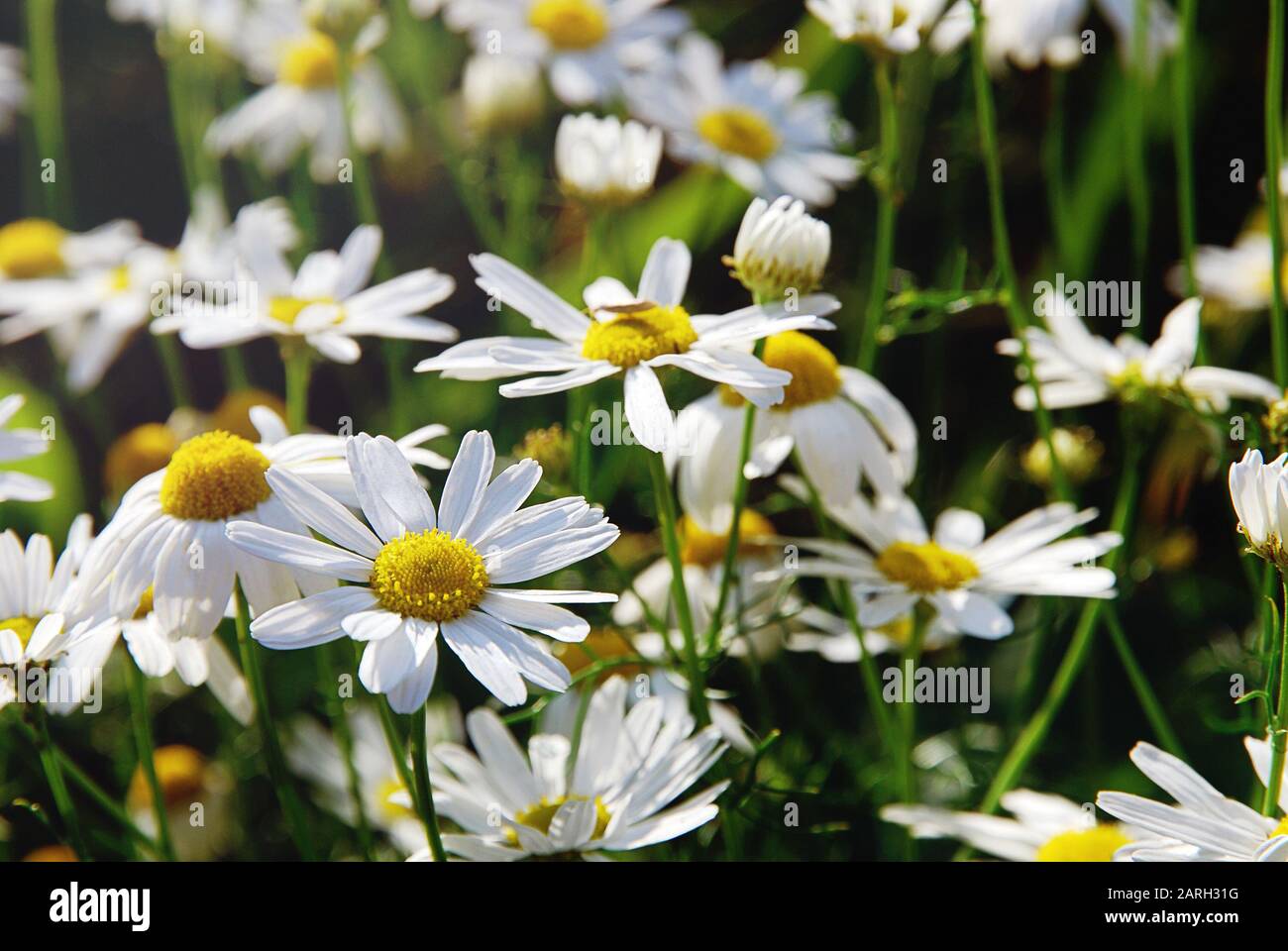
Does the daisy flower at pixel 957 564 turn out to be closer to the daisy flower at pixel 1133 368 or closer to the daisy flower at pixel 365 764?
the daisy flower at pixel 1133 368

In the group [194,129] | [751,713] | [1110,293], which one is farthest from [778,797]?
[194,129]

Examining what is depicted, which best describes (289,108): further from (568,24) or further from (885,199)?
(885,199)

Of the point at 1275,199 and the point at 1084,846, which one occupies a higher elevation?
the point at 1275,199

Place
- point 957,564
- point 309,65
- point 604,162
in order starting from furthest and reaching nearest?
point 309,65, point 604,162, point 957,564

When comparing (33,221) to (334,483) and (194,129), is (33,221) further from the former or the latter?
(334,483)

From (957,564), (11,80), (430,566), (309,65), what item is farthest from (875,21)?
(11,80)

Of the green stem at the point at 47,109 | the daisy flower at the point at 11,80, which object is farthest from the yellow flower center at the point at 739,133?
the daisy flower at the point at 11,80

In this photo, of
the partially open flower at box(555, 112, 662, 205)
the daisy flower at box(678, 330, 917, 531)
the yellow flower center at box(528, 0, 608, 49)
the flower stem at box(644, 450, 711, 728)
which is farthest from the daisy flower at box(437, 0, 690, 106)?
the flower stem at box(644, 450, 711, 728)
